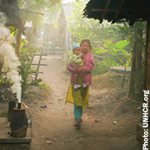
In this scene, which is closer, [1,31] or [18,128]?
[18,128]

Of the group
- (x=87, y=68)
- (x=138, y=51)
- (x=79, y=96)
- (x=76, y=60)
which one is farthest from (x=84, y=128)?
(x=138, y=51)

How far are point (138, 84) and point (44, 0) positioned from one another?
516 cm

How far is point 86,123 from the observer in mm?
5316

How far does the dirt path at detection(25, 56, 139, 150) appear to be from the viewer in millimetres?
3867

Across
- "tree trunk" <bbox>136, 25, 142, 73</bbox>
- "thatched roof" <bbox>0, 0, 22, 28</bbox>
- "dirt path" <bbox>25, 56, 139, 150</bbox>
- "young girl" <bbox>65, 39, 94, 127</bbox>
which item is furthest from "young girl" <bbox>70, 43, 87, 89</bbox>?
"tree trunk" <bbox>136, 25, 142, 73</bbox>

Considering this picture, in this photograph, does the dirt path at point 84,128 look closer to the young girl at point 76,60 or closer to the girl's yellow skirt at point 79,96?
the girl's yellow skirt at point 79,96

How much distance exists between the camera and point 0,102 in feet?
18.8

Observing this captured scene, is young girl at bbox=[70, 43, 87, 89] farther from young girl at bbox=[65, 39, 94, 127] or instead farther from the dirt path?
the dirt path

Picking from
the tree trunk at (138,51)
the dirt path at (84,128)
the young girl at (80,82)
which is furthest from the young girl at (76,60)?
the tree trunk at (138,51)

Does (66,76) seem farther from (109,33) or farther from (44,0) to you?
(44,0)

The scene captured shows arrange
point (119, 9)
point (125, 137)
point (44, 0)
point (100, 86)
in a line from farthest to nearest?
point (100, 86) < point (44, 0) < point (125, 137) < point (119, 9)

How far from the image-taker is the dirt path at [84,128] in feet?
12.7

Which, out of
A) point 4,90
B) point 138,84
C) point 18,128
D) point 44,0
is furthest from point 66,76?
point 18,128

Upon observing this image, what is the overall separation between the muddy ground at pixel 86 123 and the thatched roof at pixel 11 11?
231 centimetres
